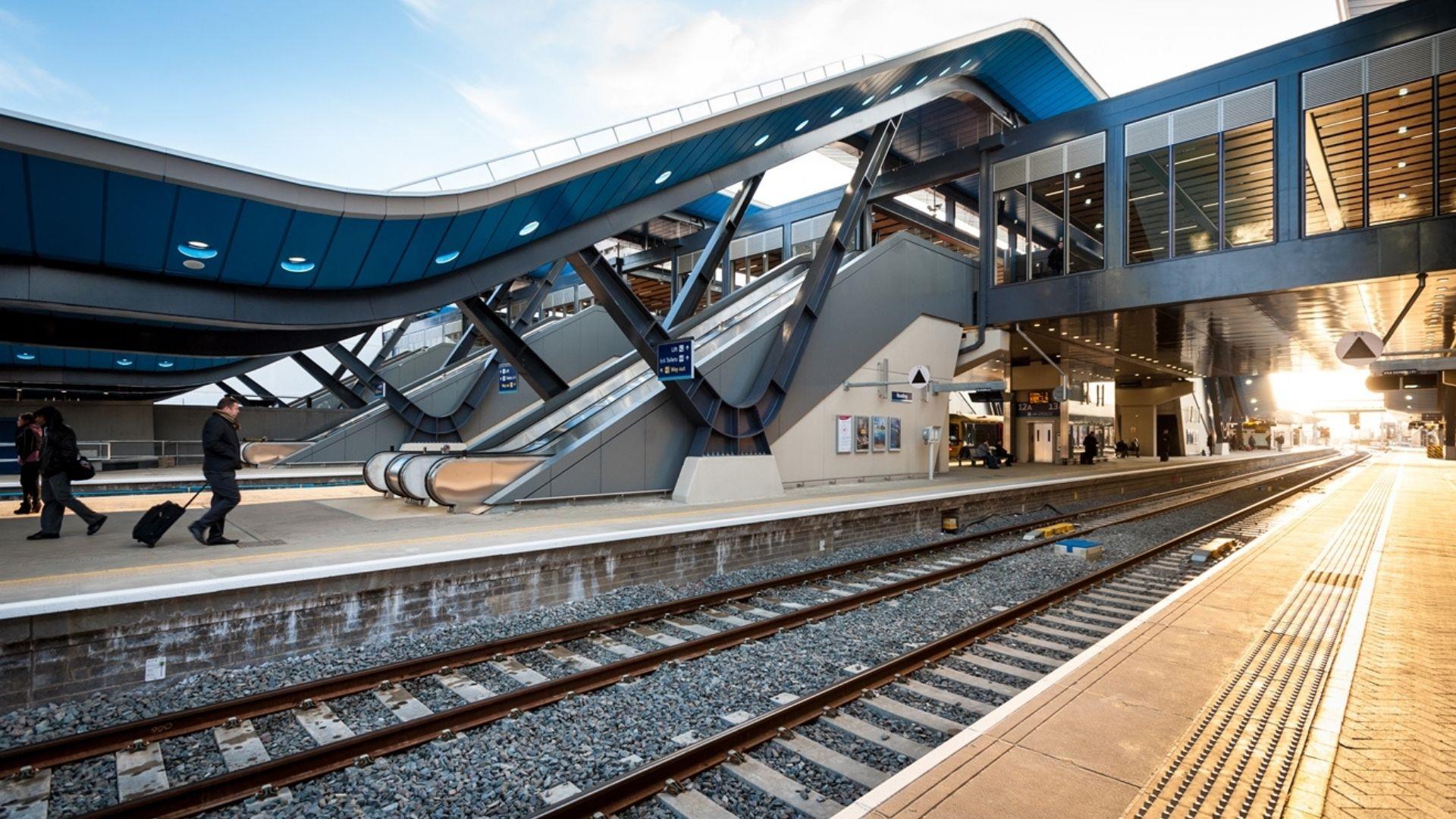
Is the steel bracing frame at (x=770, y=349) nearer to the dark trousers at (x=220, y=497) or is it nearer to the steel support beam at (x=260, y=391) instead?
the dark trousers at (x=220, y=497)

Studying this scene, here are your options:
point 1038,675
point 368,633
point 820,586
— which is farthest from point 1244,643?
point 368,633

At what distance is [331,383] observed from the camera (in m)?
30.7

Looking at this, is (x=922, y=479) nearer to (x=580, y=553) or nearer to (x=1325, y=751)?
(x=580, y=553)

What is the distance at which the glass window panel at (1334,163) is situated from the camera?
17.0m

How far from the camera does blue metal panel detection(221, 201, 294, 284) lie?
8.77m

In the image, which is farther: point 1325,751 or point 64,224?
point 64,224

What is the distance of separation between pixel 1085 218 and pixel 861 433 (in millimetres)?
12216

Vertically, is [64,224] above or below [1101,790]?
above

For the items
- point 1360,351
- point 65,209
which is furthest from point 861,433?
point 65,209

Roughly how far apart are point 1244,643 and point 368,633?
8.51m

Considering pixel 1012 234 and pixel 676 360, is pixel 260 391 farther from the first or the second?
pixel 1012 234

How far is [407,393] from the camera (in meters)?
28.2


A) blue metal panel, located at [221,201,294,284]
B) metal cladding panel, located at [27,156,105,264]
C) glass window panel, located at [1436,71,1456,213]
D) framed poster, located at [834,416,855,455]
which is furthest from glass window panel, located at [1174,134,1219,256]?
metal cladding panel, located at [27,156,105,264]

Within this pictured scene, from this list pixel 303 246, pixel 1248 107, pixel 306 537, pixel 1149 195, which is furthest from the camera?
pixel 1149 195
